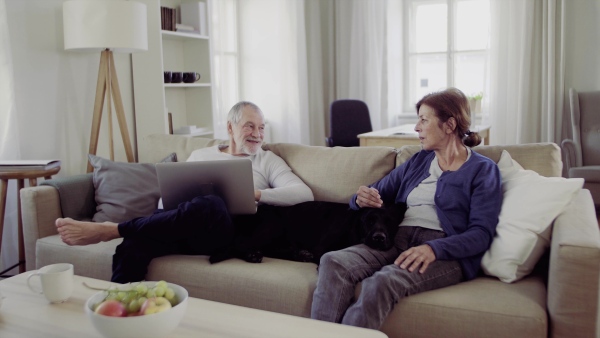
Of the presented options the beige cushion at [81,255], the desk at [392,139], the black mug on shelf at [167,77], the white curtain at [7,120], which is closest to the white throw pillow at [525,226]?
the beige cushion at [81,255]

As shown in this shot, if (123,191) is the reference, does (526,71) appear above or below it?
above

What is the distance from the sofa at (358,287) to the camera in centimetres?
161

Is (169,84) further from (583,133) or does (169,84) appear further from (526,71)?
(583,133)

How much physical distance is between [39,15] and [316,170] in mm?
1973

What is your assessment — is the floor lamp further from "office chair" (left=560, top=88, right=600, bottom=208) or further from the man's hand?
"office chair" (left=560, top=88, right=600, bottom=208)

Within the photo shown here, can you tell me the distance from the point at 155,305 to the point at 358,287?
81 cm

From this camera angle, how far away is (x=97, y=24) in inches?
123

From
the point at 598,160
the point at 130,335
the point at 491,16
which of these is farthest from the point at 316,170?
the point at 491,16

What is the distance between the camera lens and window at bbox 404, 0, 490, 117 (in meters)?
5.50

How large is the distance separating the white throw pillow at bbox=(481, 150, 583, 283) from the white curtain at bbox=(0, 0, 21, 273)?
8.53 ft

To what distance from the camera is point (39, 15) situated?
3.28 metres

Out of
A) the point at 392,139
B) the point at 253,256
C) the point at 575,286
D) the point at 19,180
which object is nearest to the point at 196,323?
the point at 253,256

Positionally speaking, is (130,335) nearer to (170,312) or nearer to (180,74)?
(170,312)

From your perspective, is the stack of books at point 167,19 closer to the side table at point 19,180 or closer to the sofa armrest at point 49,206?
the side table at point 19,180
